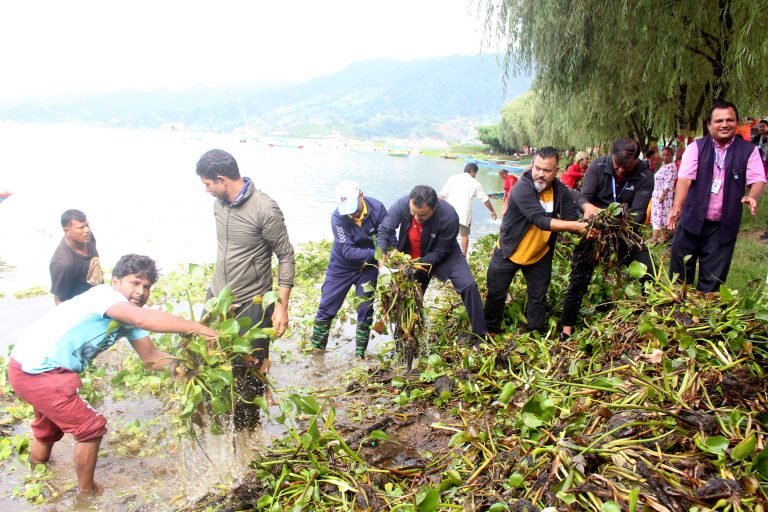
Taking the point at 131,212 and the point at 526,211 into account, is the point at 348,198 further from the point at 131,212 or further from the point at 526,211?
the point at 131,212

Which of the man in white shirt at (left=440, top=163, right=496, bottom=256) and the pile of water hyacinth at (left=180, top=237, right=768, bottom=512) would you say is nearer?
the pile of water hyacinth at (left=180, top=237, right=768, bottom=512)

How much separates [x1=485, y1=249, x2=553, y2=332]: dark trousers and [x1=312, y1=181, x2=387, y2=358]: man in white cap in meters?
1.06

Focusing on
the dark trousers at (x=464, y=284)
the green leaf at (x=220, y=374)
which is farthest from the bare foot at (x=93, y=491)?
the dark trousers at (x=464, y=284)

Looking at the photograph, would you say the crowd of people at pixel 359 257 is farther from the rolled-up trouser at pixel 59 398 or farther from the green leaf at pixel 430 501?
the green leaf at pixel 430 501

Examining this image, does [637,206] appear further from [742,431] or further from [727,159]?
[742,431]

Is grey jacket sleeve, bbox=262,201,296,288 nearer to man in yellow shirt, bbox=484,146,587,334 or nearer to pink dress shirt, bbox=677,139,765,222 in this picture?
man in yellow shirt, bbox=484,146,587,334

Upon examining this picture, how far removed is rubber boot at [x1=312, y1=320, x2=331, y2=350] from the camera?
536cm

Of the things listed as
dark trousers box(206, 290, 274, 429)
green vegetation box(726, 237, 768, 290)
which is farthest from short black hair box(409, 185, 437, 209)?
green vegetation box(726, 237, 768, 290)

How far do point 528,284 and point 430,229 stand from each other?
0.97m

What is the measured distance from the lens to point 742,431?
2.27 metres

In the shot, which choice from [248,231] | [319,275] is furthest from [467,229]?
[248,231]

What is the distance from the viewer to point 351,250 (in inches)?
197

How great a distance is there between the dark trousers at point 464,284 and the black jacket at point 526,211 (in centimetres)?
38

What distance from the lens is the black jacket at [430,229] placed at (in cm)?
466
